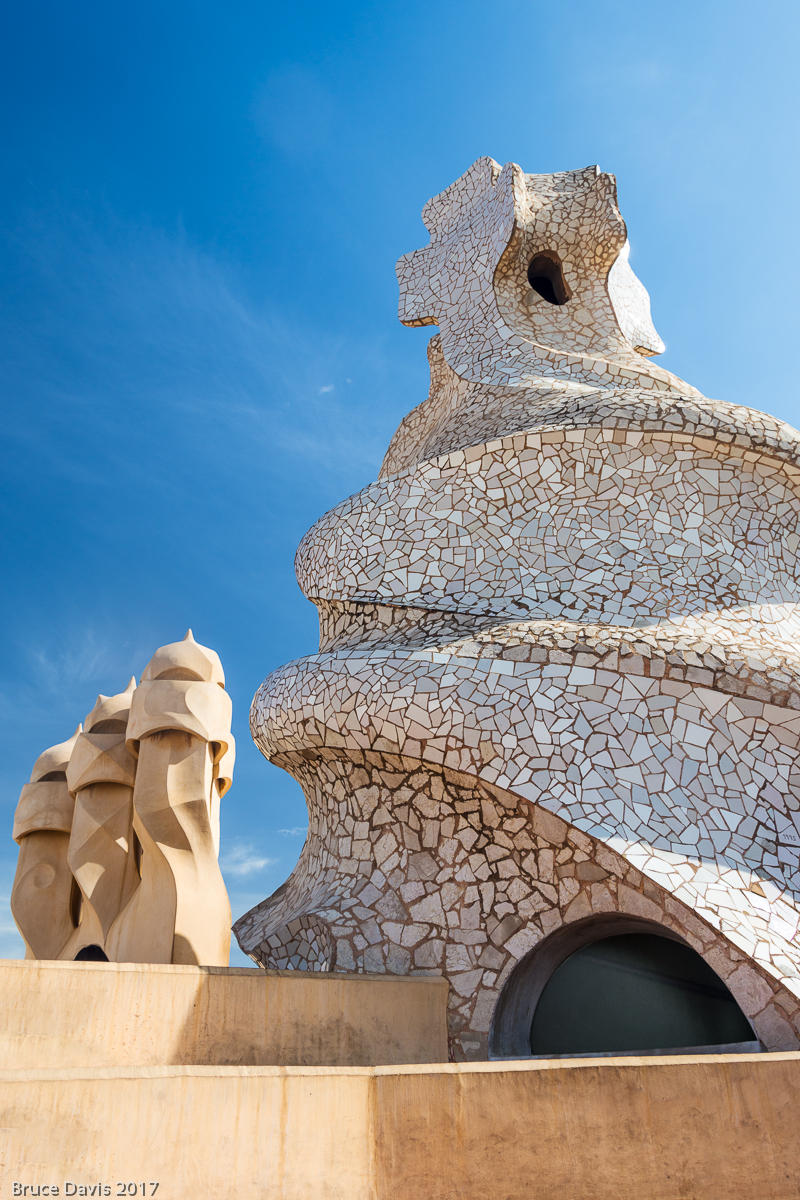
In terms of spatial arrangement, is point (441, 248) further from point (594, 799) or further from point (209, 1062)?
point (209, 1062)

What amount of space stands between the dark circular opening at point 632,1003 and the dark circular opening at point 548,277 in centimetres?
706

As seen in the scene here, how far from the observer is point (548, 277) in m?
10.9

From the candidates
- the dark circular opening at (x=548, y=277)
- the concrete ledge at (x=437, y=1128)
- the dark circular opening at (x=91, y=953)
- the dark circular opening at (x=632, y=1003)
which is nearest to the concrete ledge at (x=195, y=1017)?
the dark circular opening at (x=632, y=1003)

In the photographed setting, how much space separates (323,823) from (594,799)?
2414 mm

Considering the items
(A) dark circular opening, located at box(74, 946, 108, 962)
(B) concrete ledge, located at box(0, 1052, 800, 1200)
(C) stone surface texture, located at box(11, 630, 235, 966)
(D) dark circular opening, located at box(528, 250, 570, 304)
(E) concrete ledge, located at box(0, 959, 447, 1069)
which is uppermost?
(D) dark circular opening, located at box(528, 250, 570, 304)

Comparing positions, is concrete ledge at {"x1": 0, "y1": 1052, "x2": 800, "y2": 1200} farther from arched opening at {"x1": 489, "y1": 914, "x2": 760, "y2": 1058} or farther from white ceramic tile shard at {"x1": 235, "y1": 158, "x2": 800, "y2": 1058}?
arched opening at {"x1": 489, "y1": 914, "x2": 760, "y2": 1058}

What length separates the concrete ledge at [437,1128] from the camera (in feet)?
10.1

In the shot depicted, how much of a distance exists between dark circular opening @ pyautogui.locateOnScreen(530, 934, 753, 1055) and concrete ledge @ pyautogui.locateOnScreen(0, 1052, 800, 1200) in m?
2.64

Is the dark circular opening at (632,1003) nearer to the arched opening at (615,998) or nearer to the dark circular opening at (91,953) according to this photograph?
the arched opening at (615,998)

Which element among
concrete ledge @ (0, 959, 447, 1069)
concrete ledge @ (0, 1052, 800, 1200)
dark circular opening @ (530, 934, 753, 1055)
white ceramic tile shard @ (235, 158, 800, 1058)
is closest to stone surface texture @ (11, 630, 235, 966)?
white ceramic tile shard @ (235, 158, 800, 1058)

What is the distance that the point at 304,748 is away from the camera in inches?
275

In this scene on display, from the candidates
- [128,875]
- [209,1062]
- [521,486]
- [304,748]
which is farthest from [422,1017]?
[521,486]

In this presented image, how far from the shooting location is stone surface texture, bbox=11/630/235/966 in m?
6.12

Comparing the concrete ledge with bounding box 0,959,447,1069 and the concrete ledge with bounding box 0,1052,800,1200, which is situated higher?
the concrete ledge with bounding box 0,959,447,1069
